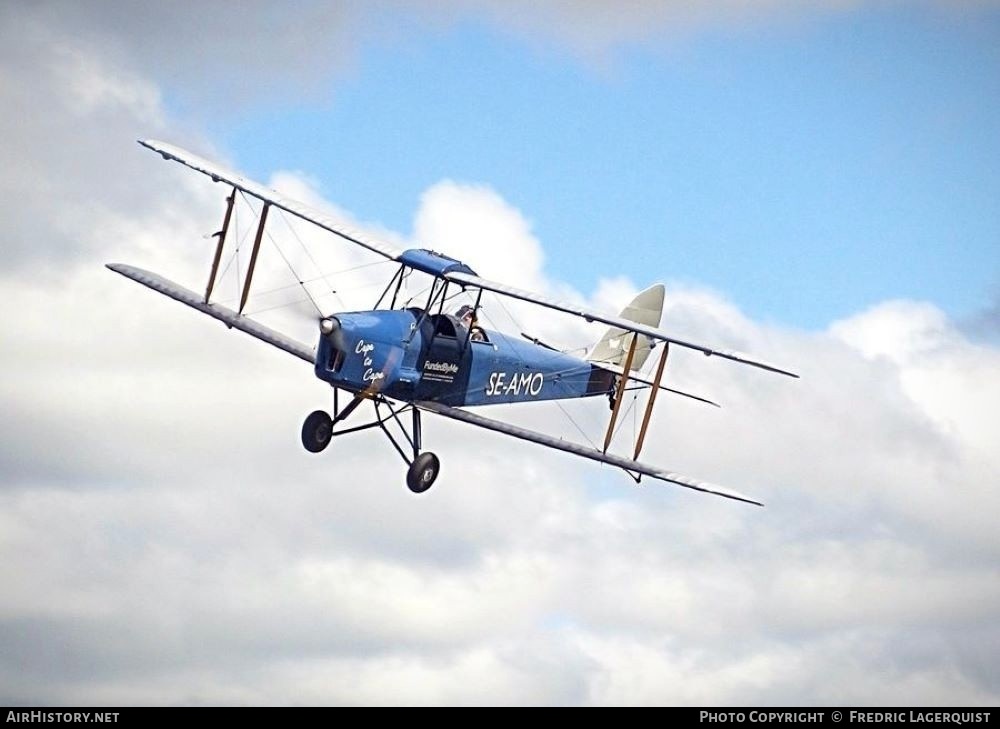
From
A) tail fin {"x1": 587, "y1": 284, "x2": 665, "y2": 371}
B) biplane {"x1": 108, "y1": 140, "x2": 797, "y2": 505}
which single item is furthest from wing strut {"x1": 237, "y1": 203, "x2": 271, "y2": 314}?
A: tail fin {"x1": 587, "y1": 284, "x2": 665, "y2": 371}

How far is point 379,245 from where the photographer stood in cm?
3497

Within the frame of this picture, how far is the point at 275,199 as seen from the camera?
35.9 metres

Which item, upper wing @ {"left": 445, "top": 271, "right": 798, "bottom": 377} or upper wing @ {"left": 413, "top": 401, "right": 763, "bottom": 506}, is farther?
upper wing @ {"left": 413, "top": 401, "right": 763, "bottom": 506}

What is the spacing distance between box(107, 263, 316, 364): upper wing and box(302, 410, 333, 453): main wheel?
1070mm

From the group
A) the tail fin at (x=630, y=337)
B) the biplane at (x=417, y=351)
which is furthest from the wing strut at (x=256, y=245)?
the tail fin at (x=630, y=337)

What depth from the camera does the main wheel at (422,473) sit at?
1358 inches

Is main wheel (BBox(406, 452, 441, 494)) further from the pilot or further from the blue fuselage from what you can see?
the pilot

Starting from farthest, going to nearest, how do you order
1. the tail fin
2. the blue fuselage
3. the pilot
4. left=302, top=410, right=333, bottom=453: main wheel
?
the tail fin, the pilot, left=302, top=410, right=333, bottom=453: main wheel, the blue fuselage

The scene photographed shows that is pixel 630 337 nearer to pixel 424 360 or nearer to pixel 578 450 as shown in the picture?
pixel 578 450

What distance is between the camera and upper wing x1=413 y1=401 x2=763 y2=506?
35281 mm

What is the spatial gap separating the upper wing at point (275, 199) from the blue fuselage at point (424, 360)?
1.61 m

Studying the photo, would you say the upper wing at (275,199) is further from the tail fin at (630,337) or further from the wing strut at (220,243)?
the tail fin at (630,337)
